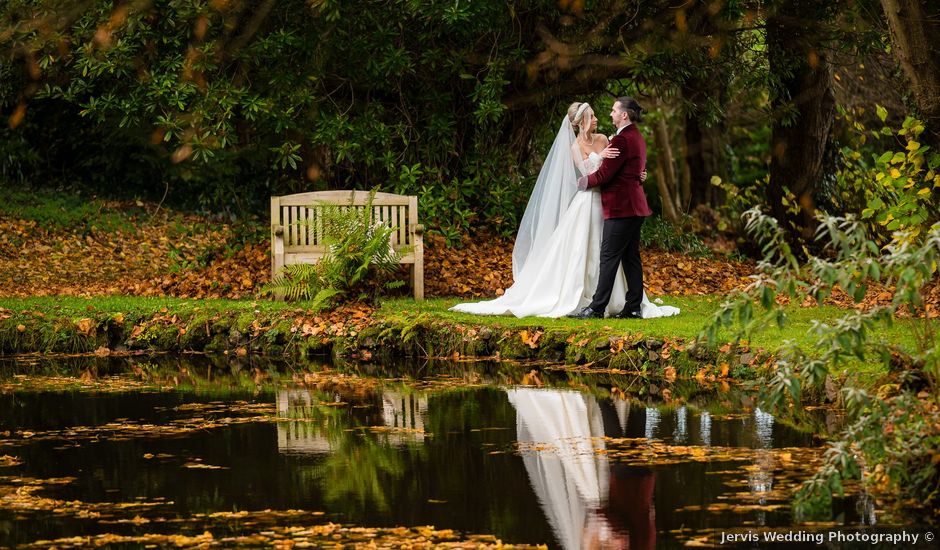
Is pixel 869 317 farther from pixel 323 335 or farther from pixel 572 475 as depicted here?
pixel 323 335

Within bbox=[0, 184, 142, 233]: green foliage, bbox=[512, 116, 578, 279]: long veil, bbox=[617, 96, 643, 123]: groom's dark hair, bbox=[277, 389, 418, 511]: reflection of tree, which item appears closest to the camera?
bbox=[277, 389, 418, 511]: reflection of tree

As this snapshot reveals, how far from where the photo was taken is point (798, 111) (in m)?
17.4

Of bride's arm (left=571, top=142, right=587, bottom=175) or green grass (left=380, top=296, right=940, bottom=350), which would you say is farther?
bride's arm (left=571, top=142, right=587, bottom=175)

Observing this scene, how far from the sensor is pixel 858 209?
1752cm

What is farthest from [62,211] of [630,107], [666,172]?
[666,172]

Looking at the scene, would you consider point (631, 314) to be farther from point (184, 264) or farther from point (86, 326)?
point (184, 264)

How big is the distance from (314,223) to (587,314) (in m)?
3.34

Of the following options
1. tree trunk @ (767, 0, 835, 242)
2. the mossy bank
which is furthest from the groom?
tree trunk @ (767, 0, 835, 242)

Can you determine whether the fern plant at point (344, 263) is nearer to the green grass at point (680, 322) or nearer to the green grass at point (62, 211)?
the green grass at point (680, 322)

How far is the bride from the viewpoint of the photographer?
481 inches

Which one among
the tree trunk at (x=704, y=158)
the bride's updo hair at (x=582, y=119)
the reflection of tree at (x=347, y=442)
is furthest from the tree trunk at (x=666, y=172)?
the reflection of tree at (x=347, y=442)

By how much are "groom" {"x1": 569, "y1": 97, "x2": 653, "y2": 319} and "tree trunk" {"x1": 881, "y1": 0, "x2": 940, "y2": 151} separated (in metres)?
2.64

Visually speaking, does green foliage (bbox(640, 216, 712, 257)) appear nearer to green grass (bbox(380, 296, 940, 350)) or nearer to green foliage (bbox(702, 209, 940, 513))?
green grass (bbox(380, 296, 940, 350))

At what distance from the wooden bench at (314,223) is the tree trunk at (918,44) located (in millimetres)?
5764
